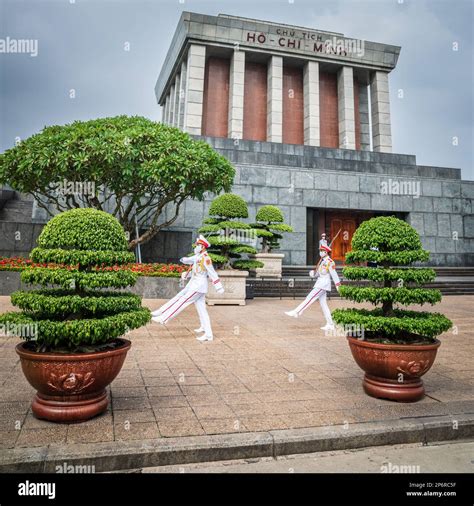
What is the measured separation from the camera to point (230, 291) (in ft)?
44.0

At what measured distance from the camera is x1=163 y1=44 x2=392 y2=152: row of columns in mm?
27812

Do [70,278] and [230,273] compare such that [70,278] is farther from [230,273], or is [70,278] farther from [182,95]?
[182,95]

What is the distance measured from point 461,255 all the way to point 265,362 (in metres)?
22.8

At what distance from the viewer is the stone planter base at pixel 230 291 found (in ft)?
43.9

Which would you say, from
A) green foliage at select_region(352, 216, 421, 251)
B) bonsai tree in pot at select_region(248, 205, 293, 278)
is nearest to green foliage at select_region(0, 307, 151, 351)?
green foliage at select_region(352, 216, 421, 251)

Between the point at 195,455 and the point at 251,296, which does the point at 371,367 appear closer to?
the point at 195,455

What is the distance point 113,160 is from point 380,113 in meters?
24.9

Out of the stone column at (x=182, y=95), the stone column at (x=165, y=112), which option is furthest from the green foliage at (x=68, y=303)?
the stone column at (x=165, y=112)

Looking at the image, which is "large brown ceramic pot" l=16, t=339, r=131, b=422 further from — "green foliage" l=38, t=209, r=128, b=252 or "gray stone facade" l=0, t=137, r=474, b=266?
"gray stone facade" l=0, t=137, r=474, b=266

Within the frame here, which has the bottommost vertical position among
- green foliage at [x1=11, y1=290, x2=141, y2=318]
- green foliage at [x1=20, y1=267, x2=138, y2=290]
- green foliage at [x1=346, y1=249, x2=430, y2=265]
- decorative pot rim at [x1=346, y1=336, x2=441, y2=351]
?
decorative pot rim at [x1=346, y1=336, x2=441, y2=351]

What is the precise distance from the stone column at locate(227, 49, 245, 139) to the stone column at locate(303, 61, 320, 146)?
499 centimetres

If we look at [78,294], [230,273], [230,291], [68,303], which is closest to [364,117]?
[230,273]
